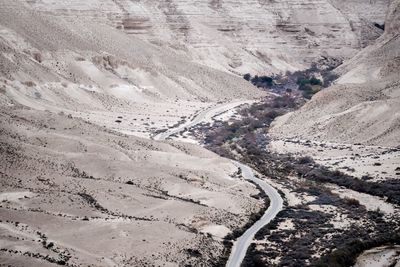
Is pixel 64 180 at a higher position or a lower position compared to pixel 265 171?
higher

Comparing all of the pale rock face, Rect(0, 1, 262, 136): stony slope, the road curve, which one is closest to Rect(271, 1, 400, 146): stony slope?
the road curve

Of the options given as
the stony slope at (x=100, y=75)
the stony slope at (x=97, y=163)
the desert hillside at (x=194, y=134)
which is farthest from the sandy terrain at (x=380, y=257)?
the stony slope at (x=100, y=75)

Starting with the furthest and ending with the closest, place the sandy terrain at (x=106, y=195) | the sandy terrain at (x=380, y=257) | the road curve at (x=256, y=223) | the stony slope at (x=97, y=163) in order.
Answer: the road curve at (x=256, y=223) → the stony slope at (x=97, y=163) → the sandy terrain at (x=380, y=257) → the sandy terrain at (x=106, y=195)

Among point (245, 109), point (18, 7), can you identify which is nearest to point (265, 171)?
point (245, 109)

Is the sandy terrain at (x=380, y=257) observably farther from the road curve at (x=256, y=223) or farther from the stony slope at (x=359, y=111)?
the stony slope at (x=359, y=111)

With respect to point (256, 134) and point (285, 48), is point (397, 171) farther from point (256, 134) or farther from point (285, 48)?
point (285, 48)

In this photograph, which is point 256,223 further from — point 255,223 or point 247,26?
point 247,26
